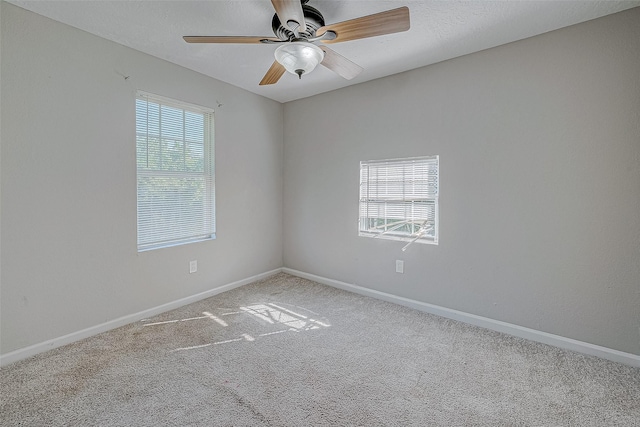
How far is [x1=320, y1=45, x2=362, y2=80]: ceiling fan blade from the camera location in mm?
2033

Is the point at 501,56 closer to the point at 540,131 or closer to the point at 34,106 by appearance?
the point at 540,131

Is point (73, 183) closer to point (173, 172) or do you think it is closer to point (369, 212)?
point (173, 172)

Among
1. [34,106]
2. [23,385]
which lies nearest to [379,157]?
[34,106]

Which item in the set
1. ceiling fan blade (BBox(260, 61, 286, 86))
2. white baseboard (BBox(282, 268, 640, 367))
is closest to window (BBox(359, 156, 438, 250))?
white baseboard (BBox(282, 268, 640, 367))

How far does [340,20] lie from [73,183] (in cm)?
244

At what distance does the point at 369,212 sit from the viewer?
3.42 metres

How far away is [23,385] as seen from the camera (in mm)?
1817

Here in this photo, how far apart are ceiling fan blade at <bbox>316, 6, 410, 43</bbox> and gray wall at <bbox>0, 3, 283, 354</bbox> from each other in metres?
1.96

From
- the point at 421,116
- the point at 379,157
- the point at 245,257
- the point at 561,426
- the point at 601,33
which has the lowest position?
the point at 561,426

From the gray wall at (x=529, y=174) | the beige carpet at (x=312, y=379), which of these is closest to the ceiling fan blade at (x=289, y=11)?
the gray wall at (x=529, y=174)

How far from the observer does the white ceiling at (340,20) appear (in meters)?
1.98

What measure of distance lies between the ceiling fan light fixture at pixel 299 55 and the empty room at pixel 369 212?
0.01m

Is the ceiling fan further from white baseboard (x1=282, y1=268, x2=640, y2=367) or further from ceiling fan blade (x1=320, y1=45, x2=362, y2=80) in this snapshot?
white baseboard (x1=282, y1=268, x2=640, y2=367)

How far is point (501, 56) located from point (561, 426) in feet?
8.74
